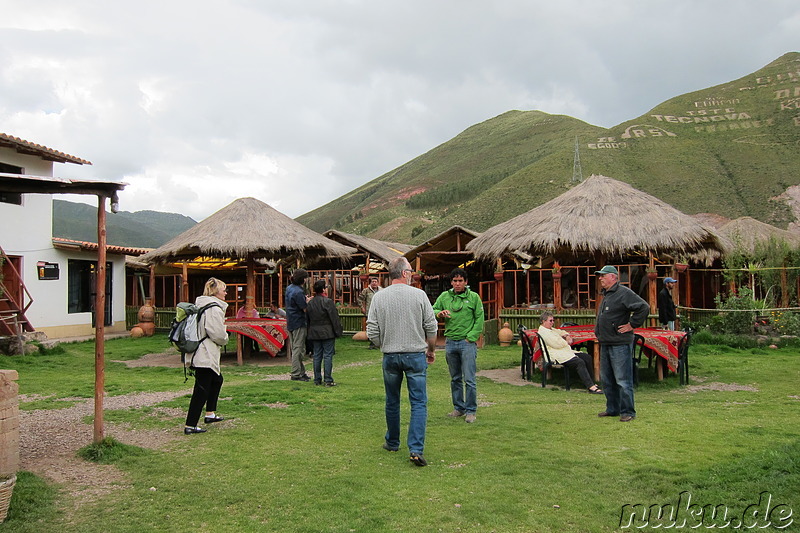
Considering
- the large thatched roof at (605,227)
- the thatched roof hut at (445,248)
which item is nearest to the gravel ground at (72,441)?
the large thatched roof at (605,227)

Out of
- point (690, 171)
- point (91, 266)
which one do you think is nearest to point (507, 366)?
point (91, 266)

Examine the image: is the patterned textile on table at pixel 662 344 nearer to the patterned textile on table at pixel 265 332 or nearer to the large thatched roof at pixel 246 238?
the patterned textile on table at pixel 265 332

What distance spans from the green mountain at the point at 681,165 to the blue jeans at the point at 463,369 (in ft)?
133

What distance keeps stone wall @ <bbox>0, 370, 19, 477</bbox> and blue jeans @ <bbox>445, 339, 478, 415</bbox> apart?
12.0ft

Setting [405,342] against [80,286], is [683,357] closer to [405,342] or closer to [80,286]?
[405,342]

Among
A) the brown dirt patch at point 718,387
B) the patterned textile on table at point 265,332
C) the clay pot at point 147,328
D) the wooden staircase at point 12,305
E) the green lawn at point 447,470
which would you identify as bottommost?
the brown dirt patch at point 718,387

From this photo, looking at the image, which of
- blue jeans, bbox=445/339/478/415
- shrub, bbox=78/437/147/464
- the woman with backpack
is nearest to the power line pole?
blue jeans, bbox=445/339/478/415

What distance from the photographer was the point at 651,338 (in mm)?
8516

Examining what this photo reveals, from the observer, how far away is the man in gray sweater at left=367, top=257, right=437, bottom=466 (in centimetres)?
454

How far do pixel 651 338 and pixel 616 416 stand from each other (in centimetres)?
288

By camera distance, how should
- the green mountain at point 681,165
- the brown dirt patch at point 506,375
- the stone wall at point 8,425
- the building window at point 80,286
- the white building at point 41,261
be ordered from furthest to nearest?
the green mountain at point 681,165
the building window at point 80,286
the white building at point 41,261
the brown dirt patch at point 506,375
the stone wall at point 8,425

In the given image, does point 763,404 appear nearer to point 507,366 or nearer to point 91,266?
point 507,366

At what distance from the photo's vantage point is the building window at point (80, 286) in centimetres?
1741

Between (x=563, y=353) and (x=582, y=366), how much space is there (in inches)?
12.6
